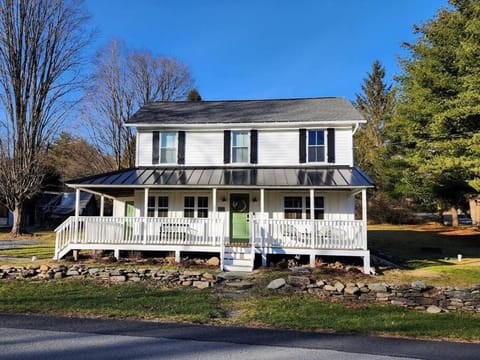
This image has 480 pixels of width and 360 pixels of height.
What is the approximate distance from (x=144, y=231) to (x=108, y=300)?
5150 mm

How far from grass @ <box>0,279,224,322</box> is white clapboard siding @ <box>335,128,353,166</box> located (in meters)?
8.56

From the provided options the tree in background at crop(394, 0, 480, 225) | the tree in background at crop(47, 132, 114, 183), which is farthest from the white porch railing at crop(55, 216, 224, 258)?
the tree in background at crop(47, 132, 114, 183)

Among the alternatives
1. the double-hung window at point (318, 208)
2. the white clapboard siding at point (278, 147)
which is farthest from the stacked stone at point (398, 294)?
the white clapboard siding at point (278, 147)

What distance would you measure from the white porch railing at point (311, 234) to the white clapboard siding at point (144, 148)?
6.32m

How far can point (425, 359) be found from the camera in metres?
4.63

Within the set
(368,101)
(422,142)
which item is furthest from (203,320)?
(368,101)

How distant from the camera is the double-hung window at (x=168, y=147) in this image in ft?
51.0

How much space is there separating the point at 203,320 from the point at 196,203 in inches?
347

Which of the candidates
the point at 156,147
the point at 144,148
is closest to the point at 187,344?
the point at 156,147

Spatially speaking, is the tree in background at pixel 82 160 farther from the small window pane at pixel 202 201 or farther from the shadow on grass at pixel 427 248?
the shadow on grass at pixel 427 248

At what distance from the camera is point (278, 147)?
1509cm

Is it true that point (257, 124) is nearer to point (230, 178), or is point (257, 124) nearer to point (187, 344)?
point (230, 178)

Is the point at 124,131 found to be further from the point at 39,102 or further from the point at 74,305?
the point at 74,305

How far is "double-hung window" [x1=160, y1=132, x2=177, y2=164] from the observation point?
15539 mm
